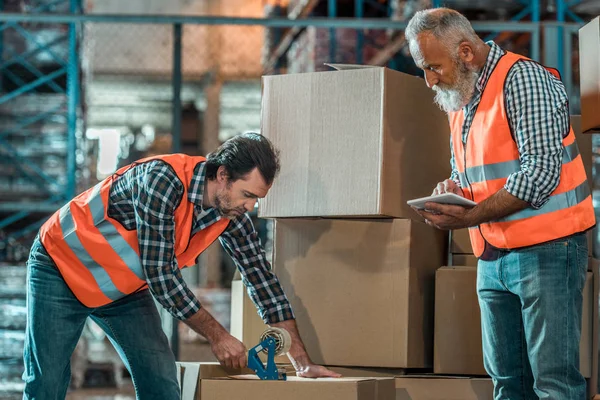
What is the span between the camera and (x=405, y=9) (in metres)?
8.12

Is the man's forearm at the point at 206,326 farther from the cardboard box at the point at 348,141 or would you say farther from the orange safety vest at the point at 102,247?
the cardboard box at the point at 348,141

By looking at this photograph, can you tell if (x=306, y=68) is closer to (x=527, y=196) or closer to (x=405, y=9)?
(x=405, y=9)

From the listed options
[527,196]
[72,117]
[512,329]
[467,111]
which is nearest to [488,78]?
[467,111]

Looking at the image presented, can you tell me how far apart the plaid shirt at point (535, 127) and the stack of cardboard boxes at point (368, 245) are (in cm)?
66

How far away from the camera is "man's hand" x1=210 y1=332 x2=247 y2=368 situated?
3.17 meters

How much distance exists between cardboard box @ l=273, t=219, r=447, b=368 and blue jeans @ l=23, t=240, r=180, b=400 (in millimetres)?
616

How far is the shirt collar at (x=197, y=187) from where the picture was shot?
10.6ft

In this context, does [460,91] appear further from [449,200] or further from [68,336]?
[68,336]

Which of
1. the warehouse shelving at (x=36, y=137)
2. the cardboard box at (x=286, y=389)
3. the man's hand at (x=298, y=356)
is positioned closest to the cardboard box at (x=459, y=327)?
the man's hand at (x=298, y=356)

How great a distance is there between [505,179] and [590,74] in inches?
18.4

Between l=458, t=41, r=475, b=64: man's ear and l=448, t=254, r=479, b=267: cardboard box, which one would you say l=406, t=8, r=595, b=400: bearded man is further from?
l=448, t=254, r=479, b=267: cardboard box

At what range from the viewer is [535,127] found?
291 centimetres

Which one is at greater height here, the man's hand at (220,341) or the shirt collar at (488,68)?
the shirt collar at (488,68)

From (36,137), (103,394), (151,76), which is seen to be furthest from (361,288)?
(151,76)
